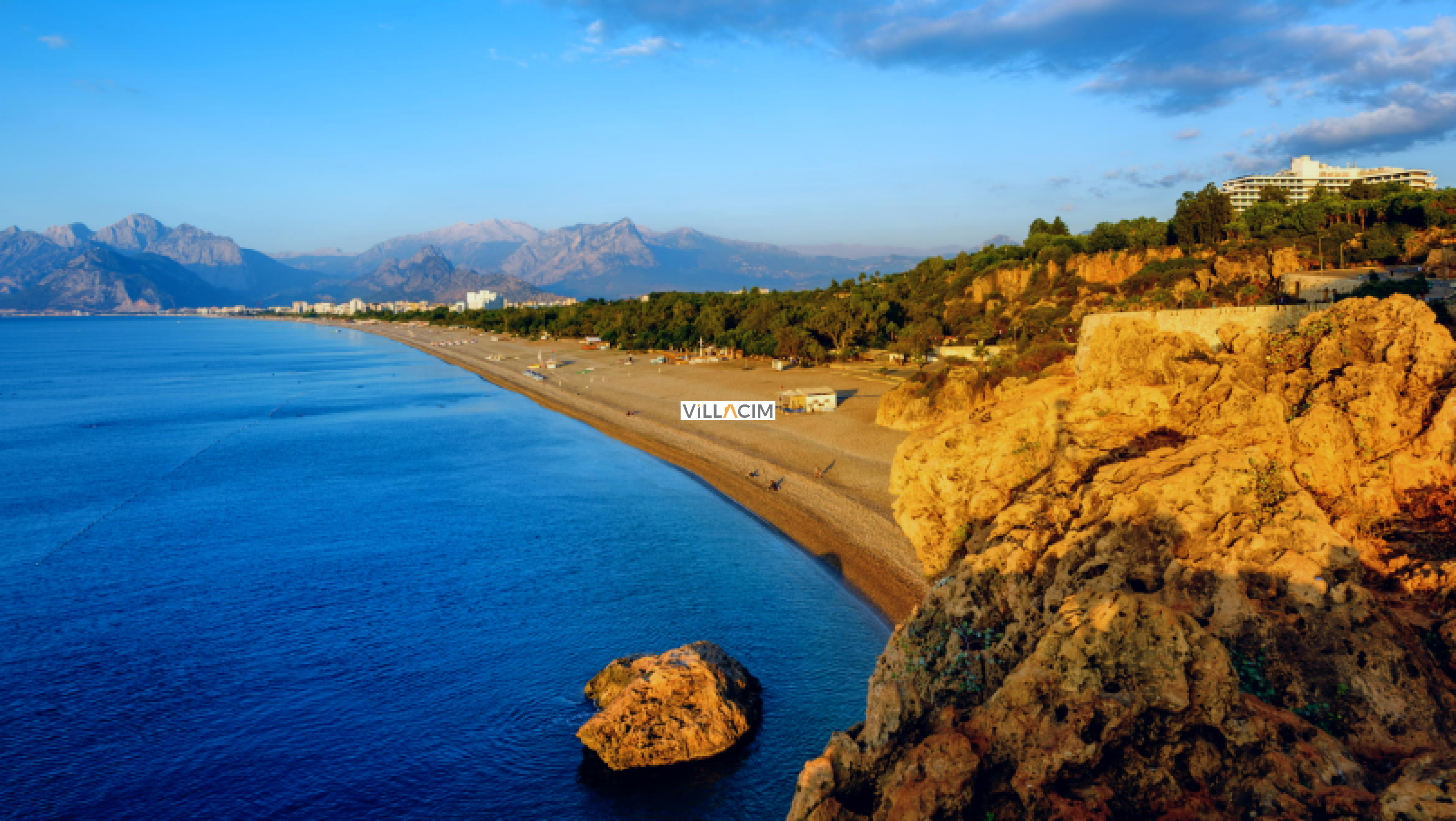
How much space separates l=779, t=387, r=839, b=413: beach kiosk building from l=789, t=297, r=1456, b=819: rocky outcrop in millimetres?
40597

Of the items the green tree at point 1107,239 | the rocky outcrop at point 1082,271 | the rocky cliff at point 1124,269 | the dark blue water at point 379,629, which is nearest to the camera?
the dark blue water at point 379,629

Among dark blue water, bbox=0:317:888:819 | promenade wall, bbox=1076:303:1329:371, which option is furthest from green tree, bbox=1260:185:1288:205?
promenade wall, bbox=1076:303:1329:371

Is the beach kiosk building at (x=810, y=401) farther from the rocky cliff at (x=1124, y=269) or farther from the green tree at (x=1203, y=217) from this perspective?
the green tree at (x=1203, y=217)

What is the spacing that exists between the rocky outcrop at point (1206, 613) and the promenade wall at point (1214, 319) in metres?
0.49

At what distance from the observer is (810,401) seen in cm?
5450

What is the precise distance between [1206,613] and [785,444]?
36339mm

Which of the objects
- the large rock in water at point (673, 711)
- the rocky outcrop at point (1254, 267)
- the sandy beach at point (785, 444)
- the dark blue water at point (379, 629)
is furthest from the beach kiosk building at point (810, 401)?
the large rock in water at point (673, 711)

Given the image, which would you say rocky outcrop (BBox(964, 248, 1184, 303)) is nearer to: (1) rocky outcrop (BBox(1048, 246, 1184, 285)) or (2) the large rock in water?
(1) rocky outcrop (BBox(1048, 246, 1184, 285))

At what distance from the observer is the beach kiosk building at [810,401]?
54.3 meters

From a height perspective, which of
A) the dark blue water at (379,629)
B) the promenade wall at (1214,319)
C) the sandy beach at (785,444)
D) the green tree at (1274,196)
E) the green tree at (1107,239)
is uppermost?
the green tree at (1274,196)

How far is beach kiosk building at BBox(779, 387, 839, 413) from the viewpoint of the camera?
54312 mm

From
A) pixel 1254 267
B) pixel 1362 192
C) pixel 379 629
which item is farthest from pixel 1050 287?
pixel 379 629

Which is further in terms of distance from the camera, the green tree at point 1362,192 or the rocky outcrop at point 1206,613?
the green tree at point 1362,192

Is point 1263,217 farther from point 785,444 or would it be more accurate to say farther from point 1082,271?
point 785,444
